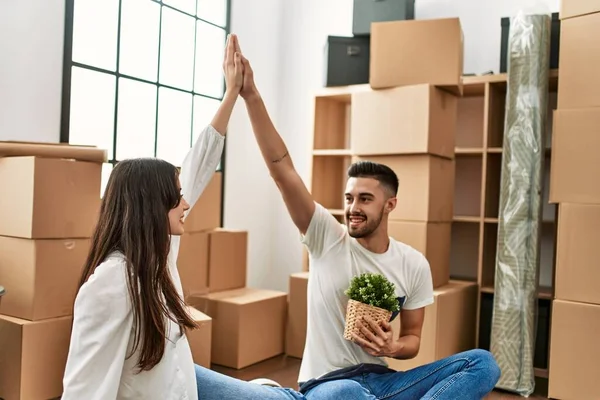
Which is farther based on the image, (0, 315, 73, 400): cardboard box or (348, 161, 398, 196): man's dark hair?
(0, 315, 73, 400): cardboard box

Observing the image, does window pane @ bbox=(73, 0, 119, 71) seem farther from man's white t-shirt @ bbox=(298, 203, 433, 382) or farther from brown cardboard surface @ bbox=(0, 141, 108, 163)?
man's white t-shirt @ bbox=(298, 203, 433, 382)

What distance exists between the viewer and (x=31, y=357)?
2385mm

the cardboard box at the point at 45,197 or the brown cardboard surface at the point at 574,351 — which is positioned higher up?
the cardboard box at the point at 45,197

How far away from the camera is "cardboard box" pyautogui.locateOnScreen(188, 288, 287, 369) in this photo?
332cm

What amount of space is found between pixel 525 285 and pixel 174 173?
232 cm

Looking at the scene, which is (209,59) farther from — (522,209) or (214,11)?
(522,209)

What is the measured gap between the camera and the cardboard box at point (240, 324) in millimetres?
3322

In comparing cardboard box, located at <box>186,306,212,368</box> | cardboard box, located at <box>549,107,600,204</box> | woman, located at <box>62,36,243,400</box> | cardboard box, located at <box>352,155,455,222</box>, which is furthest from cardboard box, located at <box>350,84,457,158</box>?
woman, located at <box>62,36,243,400</box>

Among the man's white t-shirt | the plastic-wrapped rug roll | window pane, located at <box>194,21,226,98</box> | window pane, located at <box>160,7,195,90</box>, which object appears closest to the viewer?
the man's white t-shirt

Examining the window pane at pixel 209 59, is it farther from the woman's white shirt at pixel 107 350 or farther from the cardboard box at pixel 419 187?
the woman's white shirt at pixel 107 350

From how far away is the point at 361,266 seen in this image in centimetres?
207

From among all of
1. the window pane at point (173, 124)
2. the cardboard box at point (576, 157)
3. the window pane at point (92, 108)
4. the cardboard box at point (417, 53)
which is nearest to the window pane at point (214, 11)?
the window pane at point (173, 124)

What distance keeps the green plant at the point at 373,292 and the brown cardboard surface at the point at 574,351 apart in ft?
4.60

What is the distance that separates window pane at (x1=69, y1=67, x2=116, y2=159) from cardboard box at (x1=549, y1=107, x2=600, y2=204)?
91.4 inches
